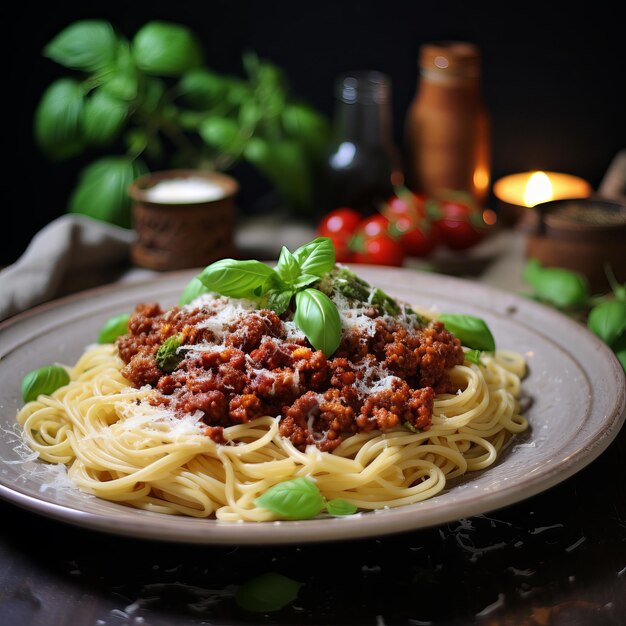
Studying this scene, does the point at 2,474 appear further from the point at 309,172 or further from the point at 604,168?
the point at 604,168

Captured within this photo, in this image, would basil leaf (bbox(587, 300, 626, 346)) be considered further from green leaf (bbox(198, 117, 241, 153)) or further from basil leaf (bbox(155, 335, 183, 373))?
green leaf (bbox(198, 117, 241, 153))

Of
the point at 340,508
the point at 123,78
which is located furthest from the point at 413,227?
the point at 340,508

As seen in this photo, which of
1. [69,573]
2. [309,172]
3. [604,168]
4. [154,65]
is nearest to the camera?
[69,573]

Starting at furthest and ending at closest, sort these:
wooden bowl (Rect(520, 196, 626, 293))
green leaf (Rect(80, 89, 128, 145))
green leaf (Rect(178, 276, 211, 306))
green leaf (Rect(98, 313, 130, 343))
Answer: green leaf (Rect(80, 89, 128, 145)) → wooden bowl (Rect(520, 196, 626, 293)) → green leaf (Rect(98, 313, 130, 343)) → green leaf (Rect(178, 276, 211, 306))

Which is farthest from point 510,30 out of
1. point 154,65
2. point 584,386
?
point 584,386

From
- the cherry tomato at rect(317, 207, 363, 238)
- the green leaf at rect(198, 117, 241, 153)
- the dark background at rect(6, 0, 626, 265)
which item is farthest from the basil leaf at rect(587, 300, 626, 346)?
the dark background at rect(6, 0, 626, 265)

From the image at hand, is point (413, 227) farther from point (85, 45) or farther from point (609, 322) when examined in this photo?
point (85, 45)

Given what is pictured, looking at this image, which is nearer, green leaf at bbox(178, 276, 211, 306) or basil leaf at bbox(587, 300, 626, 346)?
green leaf at bbox(178, 276, 211, 306)
